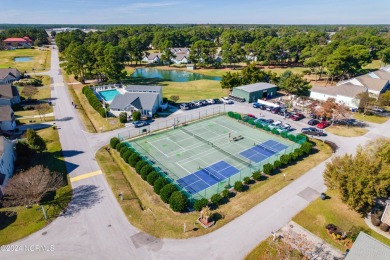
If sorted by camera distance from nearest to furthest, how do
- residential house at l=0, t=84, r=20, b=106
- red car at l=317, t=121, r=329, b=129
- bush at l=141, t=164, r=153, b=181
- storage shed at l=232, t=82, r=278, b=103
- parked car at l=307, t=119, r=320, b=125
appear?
1. bush at l=141, t=164, r=153, b=181
2. red car at l=317, t=121, r=329, b=129
3. parked car at l=307, t=119, r=320, b=125
4. residential house at l=0, t=84, r=20, b=106
5. storage shed at l=232, t=82, r=278, b=103

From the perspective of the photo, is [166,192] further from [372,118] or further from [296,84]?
[372,118]

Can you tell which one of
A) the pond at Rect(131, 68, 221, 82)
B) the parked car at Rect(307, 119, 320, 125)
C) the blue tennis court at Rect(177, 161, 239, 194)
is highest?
Result: the pond at Rect(131, 68, 221, 82)

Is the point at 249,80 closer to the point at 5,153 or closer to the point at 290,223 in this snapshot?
the point at 290,223

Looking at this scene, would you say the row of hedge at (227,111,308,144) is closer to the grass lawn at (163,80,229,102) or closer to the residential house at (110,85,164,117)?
the residential house at (110,85,164,117)

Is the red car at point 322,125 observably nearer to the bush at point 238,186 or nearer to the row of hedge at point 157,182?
the bush at point 238,186

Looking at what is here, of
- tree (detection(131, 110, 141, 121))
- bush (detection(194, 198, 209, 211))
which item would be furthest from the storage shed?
bush (detection(194, 198, 209, 211))

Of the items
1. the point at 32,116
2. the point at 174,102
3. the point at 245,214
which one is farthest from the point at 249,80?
the point at 32,116
